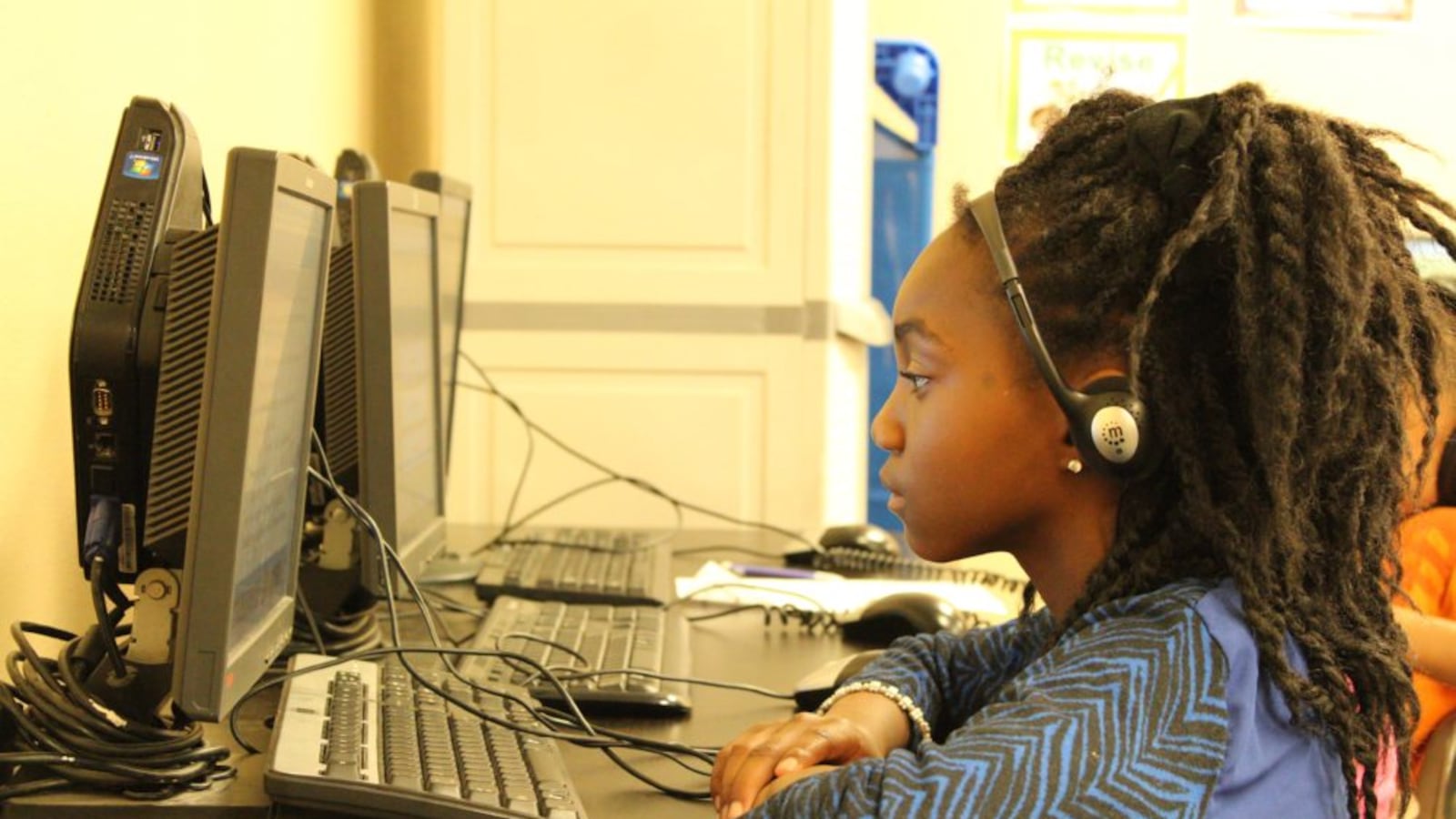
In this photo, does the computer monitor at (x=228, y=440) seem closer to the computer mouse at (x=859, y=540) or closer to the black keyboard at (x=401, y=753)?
the black keyboard at (x=401, y=753)

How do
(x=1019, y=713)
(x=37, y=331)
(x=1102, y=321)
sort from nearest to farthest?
1. (x=1019, y=713)
2. (x=1102, y=321)
3. (x=37, y=331)

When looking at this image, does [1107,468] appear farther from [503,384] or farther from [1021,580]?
[503,384]

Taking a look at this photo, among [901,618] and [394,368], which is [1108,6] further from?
[394,368]

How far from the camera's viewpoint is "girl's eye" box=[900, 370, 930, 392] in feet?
3.08

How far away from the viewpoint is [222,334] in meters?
0.81

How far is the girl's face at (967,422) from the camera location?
0.90 meters

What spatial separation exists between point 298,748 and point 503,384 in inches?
71.8

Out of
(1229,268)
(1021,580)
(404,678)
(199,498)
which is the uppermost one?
(1229,268)

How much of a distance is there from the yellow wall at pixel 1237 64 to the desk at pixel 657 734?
279 cm

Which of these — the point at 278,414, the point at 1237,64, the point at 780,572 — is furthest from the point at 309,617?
the point at 1237,64

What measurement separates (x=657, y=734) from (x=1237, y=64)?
3.88m

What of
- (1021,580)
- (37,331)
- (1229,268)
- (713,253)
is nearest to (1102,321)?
(1229,268)

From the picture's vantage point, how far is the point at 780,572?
1884 millimetres

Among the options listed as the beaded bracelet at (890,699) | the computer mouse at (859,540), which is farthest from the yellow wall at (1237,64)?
the beaded bracelet at (890,699)
